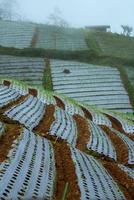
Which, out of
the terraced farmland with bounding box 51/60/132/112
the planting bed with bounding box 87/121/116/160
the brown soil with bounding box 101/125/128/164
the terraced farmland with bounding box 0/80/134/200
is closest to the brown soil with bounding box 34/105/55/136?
the terraced farmland with bounding box 0/80/134/200

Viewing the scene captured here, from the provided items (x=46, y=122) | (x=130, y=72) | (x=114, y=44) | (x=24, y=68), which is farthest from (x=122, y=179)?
(x=114, y=44)

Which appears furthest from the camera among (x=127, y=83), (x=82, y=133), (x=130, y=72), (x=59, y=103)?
(x=130, y=72)

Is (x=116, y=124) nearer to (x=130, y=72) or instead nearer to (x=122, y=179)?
(x=122, y=179)

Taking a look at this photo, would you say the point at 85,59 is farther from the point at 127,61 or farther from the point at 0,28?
the point at 0,28

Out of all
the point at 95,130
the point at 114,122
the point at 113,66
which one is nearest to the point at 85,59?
the point at 113,66

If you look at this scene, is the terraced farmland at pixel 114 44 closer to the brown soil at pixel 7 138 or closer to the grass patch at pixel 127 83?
the grass patch at pixel 127 83

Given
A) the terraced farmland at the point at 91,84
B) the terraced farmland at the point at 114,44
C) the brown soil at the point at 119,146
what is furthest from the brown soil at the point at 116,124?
the terraced farmland at the point at 114,44

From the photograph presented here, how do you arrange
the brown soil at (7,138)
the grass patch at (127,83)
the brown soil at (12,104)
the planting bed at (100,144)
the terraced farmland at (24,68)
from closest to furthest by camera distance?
the brown soil at (7,138), the planting bed at (100,144), the brown soil at (12,104), the grass patch at (127,83), the terraced farmland at (24,68)
